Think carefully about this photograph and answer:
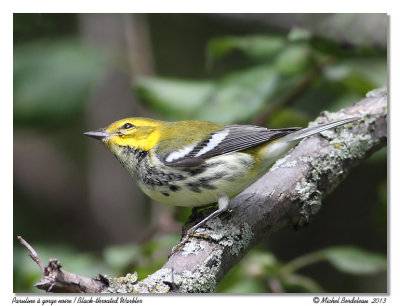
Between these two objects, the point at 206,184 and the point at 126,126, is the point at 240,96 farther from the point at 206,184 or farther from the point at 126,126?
the point at 206,184

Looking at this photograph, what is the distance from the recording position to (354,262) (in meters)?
2.63

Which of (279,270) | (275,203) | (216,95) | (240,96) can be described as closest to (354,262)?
(279,270)

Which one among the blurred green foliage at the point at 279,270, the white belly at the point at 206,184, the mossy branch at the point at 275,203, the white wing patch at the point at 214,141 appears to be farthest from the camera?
the blurred green foliage at the point at 279,270

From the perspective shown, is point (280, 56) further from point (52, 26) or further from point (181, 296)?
point (181, 296)

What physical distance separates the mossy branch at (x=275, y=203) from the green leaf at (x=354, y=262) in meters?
0.40

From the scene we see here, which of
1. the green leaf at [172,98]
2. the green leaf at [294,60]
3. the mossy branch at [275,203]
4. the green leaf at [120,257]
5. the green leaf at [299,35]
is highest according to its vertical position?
the green leaf at [299,35]

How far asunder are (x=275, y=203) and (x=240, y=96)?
90cm

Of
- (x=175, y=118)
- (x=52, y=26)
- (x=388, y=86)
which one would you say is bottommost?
(x=175, y=118)

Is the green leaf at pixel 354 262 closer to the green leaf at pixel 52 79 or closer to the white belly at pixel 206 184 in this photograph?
the white belly at pixel 206 184

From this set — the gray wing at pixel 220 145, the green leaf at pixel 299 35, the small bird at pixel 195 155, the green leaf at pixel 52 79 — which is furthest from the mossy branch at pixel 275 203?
the green leaf at pixel 52 79

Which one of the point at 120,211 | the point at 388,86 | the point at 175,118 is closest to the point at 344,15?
the point at 388,86

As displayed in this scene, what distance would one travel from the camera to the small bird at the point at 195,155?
2139mm

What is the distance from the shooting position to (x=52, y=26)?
3150mm
